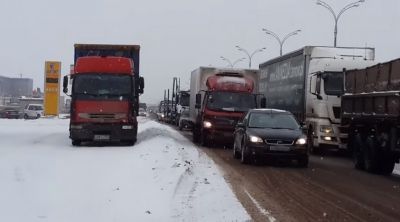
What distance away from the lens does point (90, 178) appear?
11805mm

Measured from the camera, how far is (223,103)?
24578mm

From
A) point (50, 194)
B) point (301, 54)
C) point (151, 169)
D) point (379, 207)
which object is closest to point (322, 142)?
point (301, 54)

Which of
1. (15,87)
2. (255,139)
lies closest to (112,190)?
(255,139)

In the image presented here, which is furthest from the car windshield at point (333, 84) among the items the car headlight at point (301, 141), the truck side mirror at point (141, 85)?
the truck side mirror at point (141, 85)

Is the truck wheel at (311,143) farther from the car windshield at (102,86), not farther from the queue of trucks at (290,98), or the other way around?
the car windshield at (102,86)

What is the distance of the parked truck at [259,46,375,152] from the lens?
21578 millimetres

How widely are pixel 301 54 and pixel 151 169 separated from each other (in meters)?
11.9

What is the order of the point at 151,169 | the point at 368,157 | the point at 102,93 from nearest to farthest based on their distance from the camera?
the point at 151,169 → the point at 368,157 → the point at 102,93

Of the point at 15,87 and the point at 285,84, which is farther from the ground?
the point at 15,87

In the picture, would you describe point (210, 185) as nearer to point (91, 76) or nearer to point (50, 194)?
point (50, 194)

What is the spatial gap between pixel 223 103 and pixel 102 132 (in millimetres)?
5316

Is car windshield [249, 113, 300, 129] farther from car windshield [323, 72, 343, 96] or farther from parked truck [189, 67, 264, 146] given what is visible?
parked truck [189, 67, 264, 146]

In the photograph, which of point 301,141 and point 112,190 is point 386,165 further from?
point 112,190

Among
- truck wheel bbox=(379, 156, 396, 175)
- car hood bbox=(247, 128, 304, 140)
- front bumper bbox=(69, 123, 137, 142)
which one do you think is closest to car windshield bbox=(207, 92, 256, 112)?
front bumper bbox=(69, 123, 137, 142)
